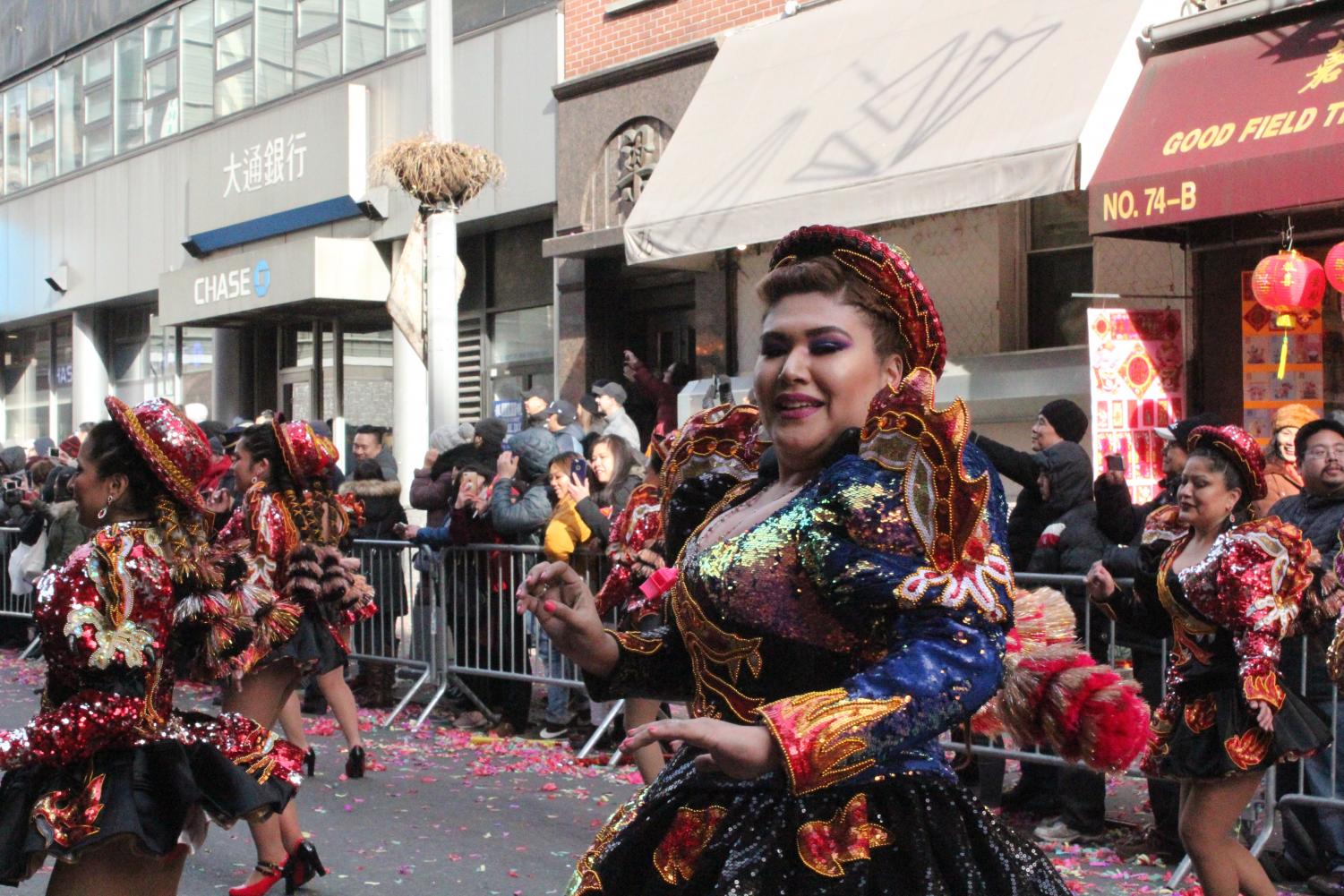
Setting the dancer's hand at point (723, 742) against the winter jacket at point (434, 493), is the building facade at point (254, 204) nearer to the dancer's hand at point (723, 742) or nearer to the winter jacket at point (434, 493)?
the winter jacket at point (434, 493)

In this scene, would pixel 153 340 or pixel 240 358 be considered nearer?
pixel 240 358

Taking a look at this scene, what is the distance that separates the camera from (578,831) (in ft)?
24.3

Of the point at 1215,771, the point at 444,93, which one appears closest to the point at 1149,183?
the point at 444,93

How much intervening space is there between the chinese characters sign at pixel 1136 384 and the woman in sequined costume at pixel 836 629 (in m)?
8.41

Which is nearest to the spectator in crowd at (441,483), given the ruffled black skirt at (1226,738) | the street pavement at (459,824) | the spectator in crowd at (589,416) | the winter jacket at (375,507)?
the winter jacket at (375,507)

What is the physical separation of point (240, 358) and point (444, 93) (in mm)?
11260

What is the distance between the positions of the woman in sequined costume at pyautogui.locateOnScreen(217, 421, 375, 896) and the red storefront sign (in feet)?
18.4

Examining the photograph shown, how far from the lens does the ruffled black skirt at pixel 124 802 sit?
422 cm

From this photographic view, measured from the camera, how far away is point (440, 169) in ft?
41.4

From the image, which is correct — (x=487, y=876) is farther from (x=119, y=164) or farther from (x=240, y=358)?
(x=119, y=164)

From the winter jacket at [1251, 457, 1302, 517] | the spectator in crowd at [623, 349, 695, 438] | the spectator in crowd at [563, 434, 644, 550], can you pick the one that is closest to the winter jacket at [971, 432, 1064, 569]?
the winter jacket at [1251, 457, 1302, 517]

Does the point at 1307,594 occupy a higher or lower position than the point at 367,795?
higher

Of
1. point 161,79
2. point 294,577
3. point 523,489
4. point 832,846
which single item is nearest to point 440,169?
point 523,489

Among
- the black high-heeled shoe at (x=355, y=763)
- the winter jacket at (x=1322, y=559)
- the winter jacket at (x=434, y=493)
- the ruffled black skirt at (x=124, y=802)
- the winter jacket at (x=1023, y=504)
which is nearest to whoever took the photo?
the ruffled black skirt at (x=124, y=802)
